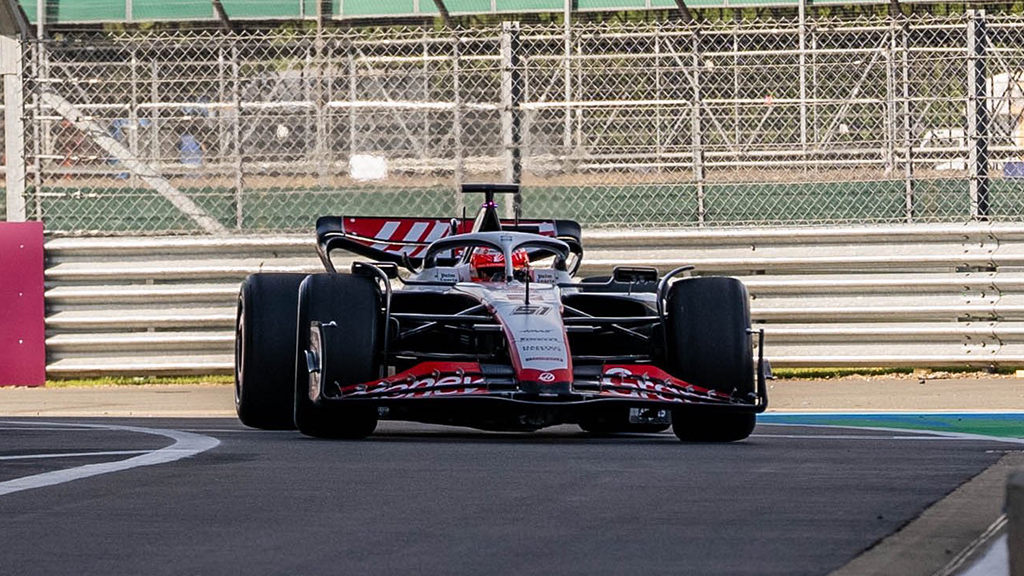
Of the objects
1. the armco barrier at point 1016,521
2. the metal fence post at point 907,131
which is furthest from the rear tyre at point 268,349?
the armco barrier at point 1016,521

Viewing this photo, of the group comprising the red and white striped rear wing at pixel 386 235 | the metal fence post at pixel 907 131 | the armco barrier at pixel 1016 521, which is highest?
the metal fence post at pixel 907 131

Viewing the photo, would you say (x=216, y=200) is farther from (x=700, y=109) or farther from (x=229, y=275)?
(x=700, y=109)

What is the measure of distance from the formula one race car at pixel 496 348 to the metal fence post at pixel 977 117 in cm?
422

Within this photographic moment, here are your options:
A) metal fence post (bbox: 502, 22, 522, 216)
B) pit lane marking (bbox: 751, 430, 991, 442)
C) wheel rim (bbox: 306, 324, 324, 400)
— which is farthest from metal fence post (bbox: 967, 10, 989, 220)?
wheel rim (bbox: 306, 324, 324, 400)

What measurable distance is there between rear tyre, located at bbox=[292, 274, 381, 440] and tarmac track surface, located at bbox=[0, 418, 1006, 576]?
0.27 metres

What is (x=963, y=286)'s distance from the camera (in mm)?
14531

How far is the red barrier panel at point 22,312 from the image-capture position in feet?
49.1

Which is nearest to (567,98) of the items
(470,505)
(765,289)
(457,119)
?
(457,119)

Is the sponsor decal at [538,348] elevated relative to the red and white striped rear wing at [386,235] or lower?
lower

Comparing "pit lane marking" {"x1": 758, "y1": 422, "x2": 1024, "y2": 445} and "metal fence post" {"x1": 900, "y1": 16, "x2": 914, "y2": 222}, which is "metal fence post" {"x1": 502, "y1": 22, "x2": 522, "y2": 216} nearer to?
"metal fence post" {"x1": 900, "y1": 16, "x2": 914, "y2": 222}

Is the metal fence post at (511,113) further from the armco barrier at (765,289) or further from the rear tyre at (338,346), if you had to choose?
the rear tyre at (338,346)

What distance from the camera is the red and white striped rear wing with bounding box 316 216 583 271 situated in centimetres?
1150

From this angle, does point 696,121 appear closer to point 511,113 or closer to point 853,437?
point 511,113

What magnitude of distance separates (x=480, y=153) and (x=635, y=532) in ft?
31.4
